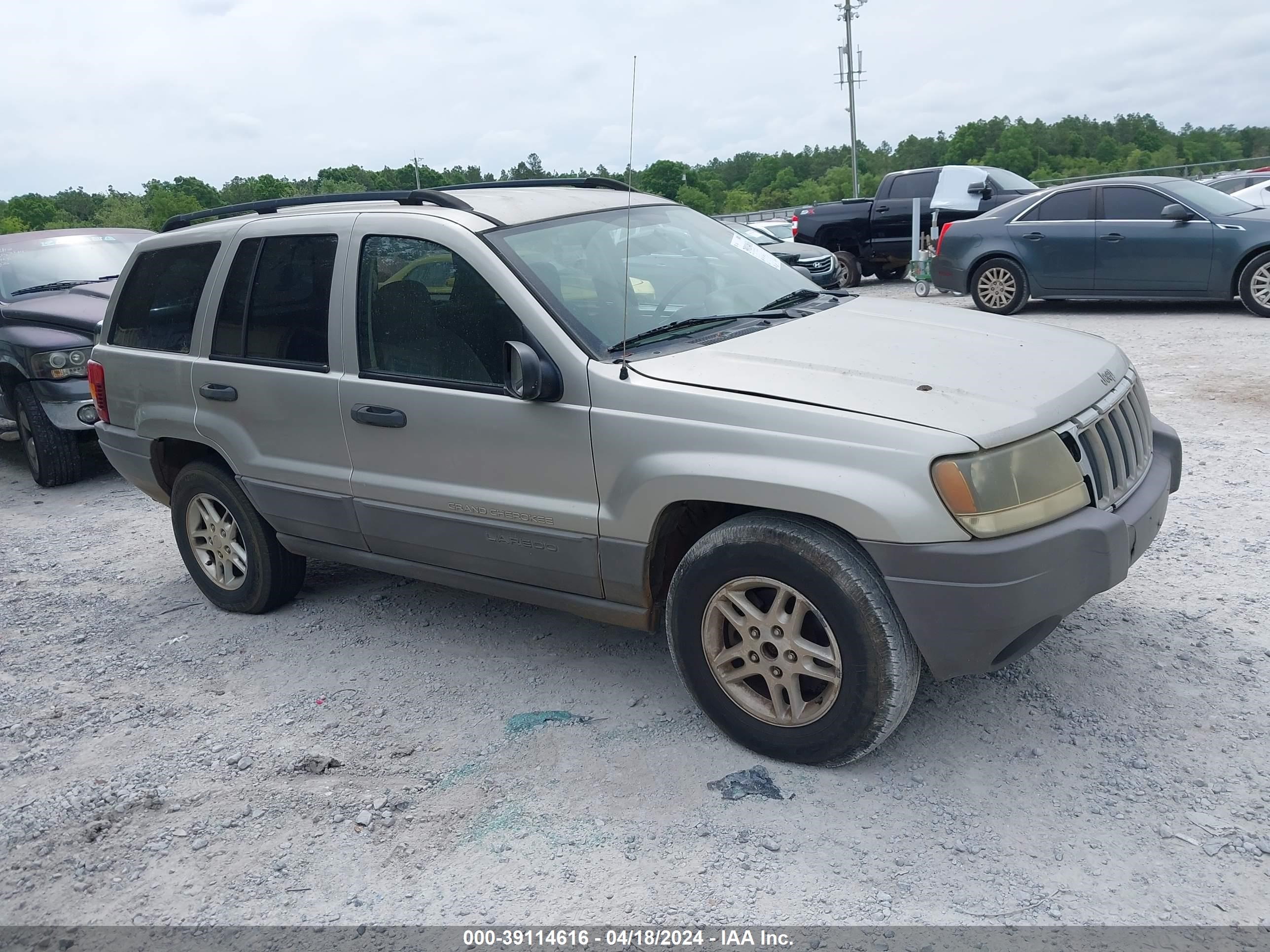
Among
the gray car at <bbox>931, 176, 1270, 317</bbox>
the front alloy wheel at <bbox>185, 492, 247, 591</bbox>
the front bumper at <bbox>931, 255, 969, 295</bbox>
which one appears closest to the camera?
the front alloy wheel at <bbox>185, 492, 247, 591</bbox>

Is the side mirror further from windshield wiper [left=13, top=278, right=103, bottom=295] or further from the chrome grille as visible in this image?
windshield wiper [left=13, top=278, right=103, bottom=295]

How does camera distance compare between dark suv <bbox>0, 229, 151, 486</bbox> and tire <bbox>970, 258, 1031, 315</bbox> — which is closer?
dark suv <bbox>0, 229, 151, 486</bbox>

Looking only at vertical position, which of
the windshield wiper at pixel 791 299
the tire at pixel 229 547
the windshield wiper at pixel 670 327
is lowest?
the tire at pixel 229 547

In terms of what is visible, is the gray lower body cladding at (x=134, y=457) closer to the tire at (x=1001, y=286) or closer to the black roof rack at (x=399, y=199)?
the black roof rack at (x=399, y=199)

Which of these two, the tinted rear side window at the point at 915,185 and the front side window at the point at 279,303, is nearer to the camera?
the front side window at the point at 279,303

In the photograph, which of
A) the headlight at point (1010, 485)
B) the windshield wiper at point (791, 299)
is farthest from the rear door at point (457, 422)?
the headlight at point (1010, 485)

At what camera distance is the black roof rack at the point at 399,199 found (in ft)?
13.8

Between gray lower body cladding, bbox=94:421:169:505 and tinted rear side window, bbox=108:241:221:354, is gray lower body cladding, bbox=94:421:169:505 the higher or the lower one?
the lower one

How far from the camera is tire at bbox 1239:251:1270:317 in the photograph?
10391 millimetres

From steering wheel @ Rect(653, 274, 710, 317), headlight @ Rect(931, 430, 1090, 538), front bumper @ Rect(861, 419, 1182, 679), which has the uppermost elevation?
steering wheel @ Rect(653, 274, 710, 317)

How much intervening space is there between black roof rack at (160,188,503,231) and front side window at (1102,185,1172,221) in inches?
364

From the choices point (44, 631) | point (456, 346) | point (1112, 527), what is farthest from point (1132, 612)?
point (44, 631)

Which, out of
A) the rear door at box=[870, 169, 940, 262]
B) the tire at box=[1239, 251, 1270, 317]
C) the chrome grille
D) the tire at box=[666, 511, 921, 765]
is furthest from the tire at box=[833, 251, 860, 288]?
the tire at box=[666, 511, 921, 765]

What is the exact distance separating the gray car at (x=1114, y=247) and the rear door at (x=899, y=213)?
4.12m
